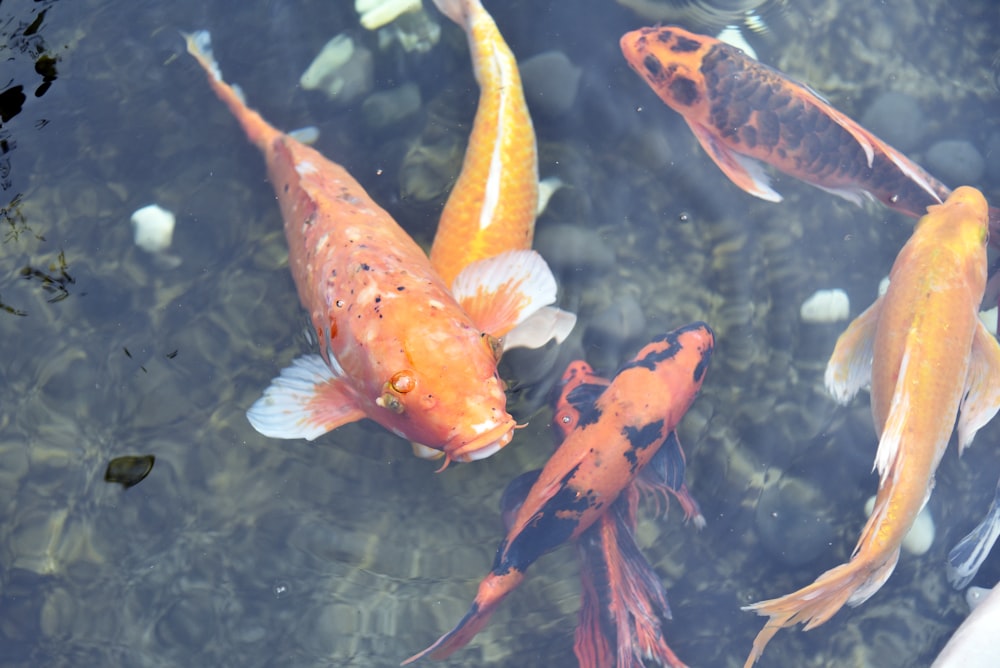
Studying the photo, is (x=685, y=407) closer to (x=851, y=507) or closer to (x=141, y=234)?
(x=851, y=507)

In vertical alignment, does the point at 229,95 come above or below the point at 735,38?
below

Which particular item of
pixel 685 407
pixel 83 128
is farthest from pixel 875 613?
pixel 83 128

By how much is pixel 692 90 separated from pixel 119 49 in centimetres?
348

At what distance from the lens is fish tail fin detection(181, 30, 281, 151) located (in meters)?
4.37

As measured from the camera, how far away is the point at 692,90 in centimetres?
453

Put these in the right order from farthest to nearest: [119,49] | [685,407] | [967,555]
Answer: [119,49]
[967,555]
[685,407]

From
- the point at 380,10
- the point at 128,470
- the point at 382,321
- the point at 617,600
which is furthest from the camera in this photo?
the point at 380,10

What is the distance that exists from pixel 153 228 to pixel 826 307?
159 inches

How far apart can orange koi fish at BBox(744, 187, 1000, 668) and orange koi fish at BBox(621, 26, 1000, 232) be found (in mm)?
329

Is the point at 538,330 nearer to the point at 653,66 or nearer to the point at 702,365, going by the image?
the point at 702,365

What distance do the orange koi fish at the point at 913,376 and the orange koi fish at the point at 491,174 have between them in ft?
6.45

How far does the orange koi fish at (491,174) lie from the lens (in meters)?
4.02

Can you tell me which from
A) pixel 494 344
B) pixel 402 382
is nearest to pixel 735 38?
pixel 494 344

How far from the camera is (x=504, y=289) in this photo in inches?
144
